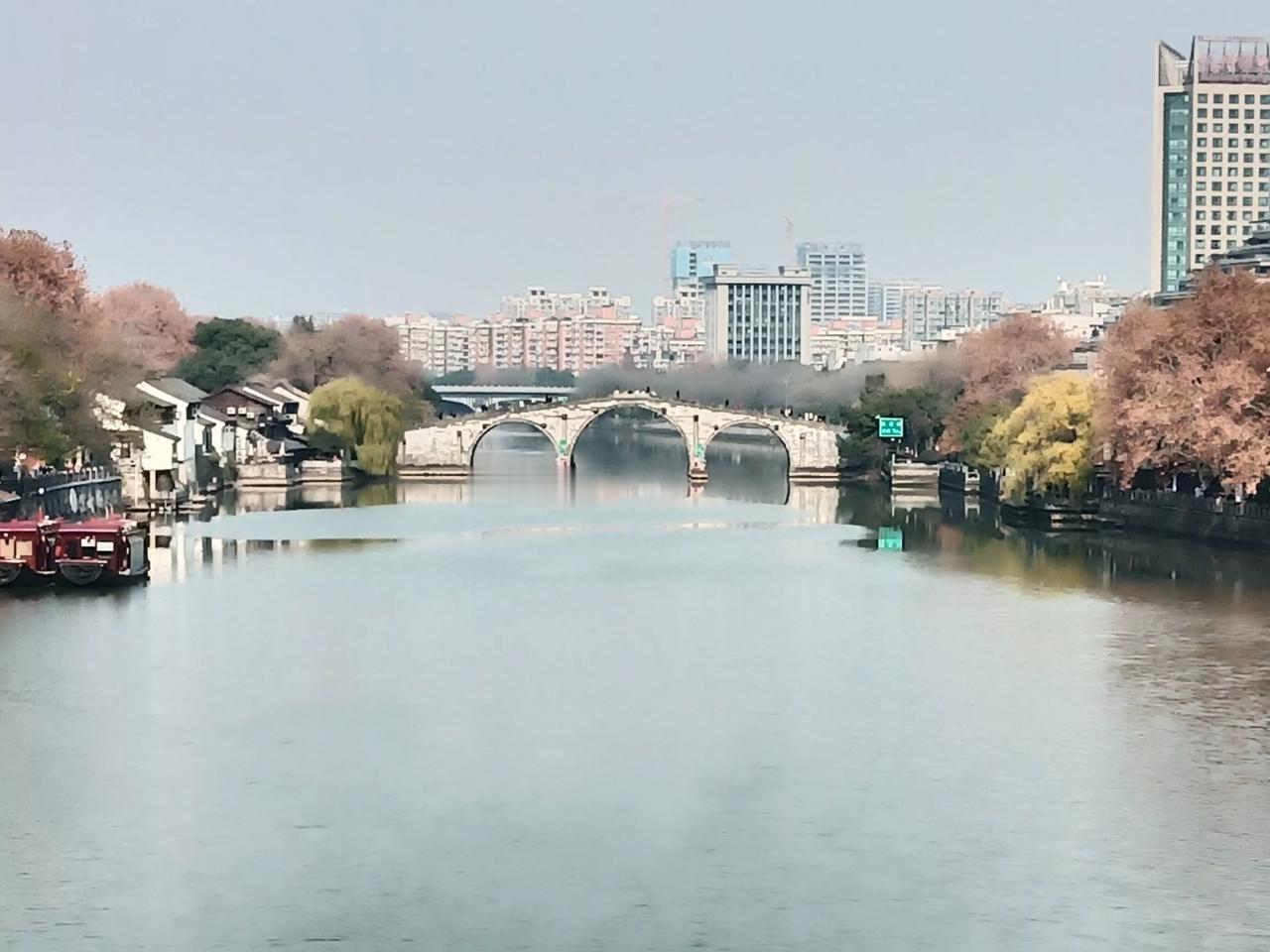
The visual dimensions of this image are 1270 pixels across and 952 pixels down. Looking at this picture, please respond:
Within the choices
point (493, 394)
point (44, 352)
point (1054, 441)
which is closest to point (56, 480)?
point (44, 352)

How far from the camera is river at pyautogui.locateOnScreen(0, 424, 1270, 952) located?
18.1 meters

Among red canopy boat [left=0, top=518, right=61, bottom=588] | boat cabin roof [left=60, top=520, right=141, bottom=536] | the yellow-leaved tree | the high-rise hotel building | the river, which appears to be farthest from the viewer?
the high-rise hotel building

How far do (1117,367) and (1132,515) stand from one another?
16.1ft

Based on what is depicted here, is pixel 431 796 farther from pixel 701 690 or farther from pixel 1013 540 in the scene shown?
pixel 1013 540

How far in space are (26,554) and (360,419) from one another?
1671 inches

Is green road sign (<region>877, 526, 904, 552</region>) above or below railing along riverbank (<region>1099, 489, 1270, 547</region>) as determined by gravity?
below

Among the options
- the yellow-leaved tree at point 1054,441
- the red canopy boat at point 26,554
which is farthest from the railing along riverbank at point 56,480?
the yellow-leaved tree at point 1054,441

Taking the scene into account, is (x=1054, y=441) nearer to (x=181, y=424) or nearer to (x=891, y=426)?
(x=181, y=424)

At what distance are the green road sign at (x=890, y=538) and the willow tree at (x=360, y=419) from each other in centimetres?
2623

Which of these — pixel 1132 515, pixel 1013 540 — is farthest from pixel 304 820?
pixel 1132 515

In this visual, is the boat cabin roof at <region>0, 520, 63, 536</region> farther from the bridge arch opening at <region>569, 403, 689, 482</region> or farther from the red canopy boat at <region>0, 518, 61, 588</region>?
the bridge arch opening at <region>569, 403, 689, 482</region>

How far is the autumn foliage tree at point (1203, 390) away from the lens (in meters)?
45.8

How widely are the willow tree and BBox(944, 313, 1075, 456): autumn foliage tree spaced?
1976cm

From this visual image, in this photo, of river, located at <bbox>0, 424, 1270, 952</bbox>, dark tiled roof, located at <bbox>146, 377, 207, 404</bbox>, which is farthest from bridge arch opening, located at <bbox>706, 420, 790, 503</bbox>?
river, located at <bbox>0, 424, 1270, 952</bbox>
